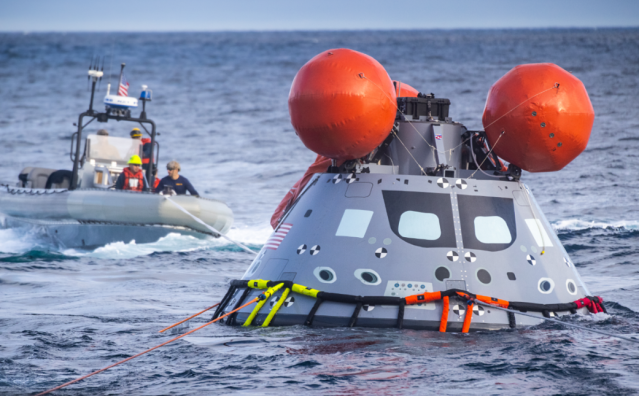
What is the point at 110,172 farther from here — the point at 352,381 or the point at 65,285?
the point at 352,381

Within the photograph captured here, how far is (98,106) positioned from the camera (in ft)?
123

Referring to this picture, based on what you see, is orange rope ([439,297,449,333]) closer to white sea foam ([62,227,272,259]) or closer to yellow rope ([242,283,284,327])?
yellow rope ([242,283,284,327])

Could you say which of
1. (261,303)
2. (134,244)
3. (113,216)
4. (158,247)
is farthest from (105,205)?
(261,303)

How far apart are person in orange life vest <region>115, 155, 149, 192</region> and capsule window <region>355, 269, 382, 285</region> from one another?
935cm

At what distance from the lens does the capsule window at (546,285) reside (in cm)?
603

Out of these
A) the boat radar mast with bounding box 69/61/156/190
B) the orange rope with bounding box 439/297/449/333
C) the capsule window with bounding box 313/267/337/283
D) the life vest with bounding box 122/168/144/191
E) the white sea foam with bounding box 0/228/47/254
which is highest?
the boat radar mast with bounding box 69/61/156/190

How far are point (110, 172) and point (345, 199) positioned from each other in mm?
10336

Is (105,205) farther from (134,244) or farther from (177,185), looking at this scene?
(177,185)

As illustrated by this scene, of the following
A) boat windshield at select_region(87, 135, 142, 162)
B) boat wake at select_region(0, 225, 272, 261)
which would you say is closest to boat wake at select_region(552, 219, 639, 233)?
boat wake at select_region(0, 225, 272, 261)

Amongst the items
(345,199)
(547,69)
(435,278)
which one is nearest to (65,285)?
(345,199)

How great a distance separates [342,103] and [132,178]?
9.37 metres

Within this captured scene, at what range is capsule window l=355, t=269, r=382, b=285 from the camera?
5.84m

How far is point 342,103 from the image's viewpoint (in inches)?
236

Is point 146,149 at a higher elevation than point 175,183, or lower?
higher
